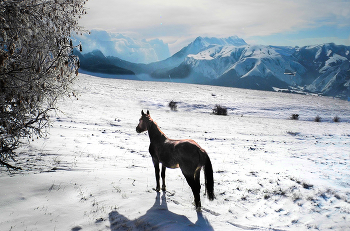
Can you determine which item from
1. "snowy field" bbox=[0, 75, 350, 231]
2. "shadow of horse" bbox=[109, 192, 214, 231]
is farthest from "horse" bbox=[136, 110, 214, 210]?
"snowy field" bbox=[0, 75, 350, 231]

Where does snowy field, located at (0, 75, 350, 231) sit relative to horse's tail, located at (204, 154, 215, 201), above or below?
below

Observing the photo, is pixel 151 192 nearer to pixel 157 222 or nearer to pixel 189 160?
pixel 157 222

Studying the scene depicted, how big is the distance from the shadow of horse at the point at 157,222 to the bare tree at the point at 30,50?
385cm

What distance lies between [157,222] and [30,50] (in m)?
5.99

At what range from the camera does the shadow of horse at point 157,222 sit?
4410 millimetres

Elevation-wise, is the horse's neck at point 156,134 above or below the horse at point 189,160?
above

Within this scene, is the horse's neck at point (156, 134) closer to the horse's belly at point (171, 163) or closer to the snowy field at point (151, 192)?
the horse's belly at point (171, 163)

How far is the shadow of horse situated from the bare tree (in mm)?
3853

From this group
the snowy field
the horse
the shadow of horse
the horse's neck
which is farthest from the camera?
the horse's neck

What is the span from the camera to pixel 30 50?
611cm

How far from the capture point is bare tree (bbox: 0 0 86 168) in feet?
17.4

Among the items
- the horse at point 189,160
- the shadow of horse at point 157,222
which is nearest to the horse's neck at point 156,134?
the horse at point 189,160

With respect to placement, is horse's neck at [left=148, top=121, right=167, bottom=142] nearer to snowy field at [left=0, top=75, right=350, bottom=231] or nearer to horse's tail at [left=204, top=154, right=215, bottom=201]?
horse's tail at [left=204, top=154, right=215, bottom=201]

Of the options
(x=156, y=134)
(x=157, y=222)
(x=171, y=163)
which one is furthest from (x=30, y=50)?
(x=157, y=222)
